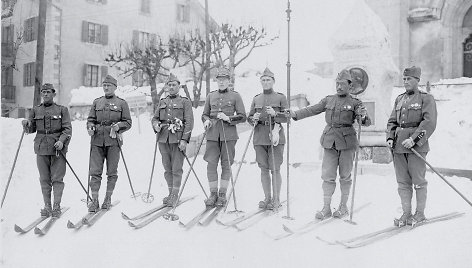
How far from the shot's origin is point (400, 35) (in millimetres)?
14188

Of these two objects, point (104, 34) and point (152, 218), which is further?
point (104, 34)

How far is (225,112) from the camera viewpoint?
601 centimetres

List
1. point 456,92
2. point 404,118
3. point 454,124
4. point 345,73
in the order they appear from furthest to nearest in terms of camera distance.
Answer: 1. point 456,92
2. point 454,124
3. point 345,73
4. point 404,118

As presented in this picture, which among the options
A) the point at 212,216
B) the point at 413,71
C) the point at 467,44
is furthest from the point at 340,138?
the point at 467,44

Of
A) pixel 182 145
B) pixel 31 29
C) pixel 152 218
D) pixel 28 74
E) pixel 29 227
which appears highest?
pixel 31 29

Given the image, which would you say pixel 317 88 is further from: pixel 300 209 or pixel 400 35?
pixel 300 209

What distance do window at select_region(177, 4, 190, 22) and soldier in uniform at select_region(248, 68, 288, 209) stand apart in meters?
18.4

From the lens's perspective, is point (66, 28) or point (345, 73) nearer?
point (345, 73)

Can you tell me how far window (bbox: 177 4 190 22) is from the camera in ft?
76.5

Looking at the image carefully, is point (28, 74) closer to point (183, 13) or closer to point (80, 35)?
point (80, 35)

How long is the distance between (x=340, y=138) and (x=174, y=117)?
2.15 metres

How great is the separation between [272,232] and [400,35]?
36.4 feet

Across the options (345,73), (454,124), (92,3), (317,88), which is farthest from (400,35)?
(92,3)

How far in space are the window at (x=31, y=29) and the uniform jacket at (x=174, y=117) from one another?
11622 mm
